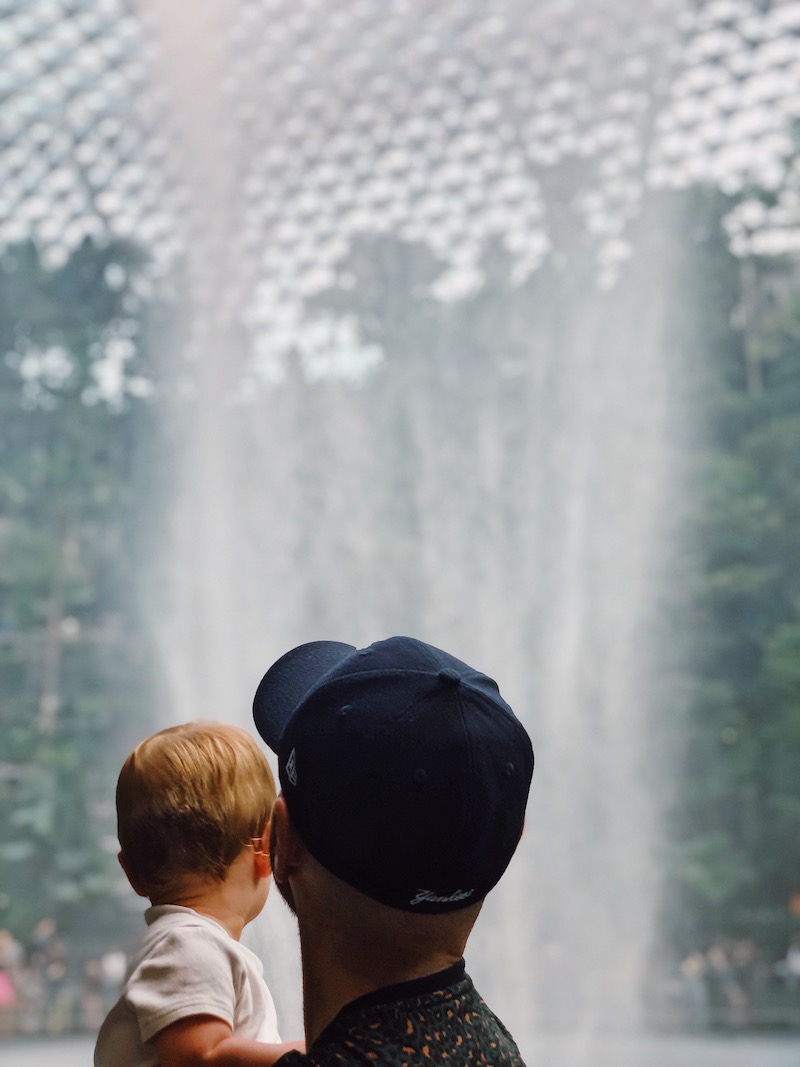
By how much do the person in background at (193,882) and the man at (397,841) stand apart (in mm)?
211

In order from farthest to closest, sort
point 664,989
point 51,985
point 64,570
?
point 64,570 → point 51,985 → point 664,989

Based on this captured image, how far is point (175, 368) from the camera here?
48.3 feet

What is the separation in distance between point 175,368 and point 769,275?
665 centimetres

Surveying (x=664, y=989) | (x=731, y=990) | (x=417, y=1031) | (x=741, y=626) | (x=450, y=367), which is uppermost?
(x=417, y=1031)

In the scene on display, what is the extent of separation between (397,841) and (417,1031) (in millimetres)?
115

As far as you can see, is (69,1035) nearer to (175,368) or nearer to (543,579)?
(543,579)

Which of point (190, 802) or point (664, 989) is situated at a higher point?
point (190, 802)

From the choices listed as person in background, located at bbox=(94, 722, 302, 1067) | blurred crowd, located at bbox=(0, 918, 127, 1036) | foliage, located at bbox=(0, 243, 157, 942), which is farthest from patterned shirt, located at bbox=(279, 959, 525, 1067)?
foliage, located at bbox=(0, 243, 157, 942)

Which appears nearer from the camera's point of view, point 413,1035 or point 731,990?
point 413,1035

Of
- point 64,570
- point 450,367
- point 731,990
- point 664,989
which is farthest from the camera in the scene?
point 64,570

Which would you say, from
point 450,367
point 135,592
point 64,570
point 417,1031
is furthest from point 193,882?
point 64,570

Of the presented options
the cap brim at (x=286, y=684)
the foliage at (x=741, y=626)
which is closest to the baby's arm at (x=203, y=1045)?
the cap brim at (x=286, y=684)

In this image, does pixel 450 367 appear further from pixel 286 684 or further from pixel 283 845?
pixel 283 845

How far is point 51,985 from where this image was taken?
1177 centimetres
